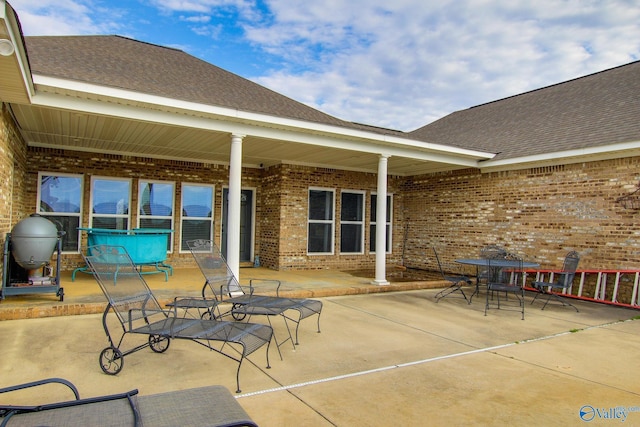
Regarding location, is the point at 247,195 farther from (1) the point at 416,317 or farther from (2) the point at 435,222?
(1) the point at 416,317

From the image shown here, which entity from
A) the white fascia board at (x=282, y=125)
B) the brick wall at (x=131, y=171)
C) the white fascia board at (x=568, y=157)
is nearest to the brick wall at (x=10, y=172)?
the brick wall at (x=131, y=171)

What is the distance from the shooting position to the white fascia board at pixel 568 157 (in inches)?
304

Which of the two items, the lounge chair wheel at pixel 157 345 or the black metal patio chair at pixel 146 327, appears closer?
the black metal patio chair at pixel 146 327

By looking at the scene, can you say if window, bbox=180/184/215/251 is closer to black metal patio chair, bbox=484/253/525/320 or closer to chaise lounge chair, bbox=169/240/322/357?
chaise lounge chair, bbox=169/240/322/357

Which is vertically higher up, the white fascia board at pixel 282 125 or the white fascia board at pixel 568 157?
the white fascia board at pixel 282 125

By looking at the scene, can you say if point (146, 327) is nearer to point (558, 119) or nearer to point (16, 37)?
point (16, 37)

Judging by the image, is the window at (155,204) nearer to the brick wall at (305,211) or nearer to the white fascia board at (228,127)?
the brick wall at (305,211)

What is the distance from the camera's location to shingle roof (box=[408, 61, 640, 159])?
28.4 feet

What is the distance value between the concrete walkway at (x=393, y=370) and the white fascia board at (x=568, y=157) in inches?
130

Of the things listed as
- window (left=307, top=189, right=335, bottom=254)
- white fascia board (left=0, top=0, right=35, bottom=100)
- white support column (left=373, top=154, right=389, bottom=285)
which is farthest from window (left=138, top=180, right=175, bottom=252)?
white fascia board (left=0, top=0, right=35, bottom=100)

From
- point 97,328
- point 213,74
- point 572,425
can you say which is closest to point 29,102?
point 97,328

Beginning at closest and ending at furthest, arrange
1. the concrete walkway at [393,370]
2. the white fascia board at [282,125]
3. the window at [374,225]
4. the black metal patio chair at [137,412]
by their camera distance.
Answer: the black metal patio chair at [137,412] < the concrete walkway at [393,370] < the white fascia board at [282,125] < the window at [374,225]

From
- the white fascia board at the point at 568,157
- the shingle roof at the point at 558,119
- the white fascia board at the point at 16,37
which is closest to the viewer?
the white fascia board at the point at 16,37

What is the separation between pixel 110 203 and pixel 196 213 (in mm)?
1994
